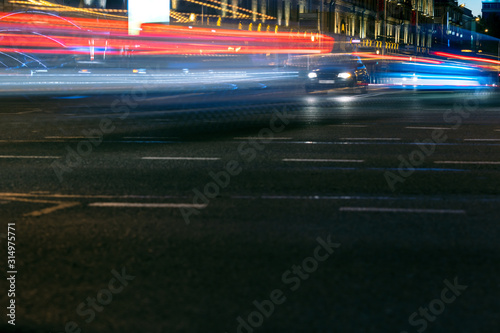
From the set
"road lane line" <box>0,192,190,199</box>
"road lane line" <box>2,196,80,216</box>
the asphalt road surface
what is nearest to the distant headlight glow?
the asphalt road surface

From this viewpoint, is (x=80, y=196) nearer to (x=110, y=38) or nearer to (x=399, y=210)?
(x=399, y=210)

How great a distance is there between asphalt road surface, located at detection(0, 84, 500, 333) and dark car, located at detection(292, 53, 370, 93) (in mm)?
21032

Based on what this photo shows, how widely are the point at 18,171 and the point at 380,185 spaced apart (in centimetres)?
469

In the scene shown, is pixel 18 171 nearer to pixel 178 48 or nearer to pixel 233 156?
pixel 233 156

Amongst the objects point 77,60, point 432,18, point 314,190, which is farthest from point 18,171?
point 432,18

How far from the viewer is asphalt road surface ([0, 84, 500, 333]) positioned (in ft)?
15.6

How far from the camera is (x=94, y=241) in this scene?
21.4ft

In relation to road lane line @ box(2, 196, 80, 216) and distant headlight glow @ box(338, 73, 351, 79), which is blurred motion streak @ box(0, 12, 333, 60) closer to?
distant headlight glow @ box(338, 73, 351, 79)

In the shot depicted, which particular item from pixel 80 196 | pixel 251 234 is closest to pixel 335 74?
pixel 80 196

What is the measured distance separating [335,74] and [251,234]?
99.0ft

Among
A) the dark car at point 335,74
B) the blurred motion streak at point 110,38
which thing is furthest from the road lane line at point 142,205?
the dark car at point 335,74

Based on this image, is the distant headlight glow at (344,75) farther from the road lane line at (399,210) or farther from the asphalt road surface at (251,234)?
the road lane line at (399,210)

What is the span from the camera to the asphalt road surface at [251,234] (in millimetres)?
4746

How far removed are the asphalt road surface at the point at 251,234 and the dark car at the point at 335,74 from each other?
21.0 meters
